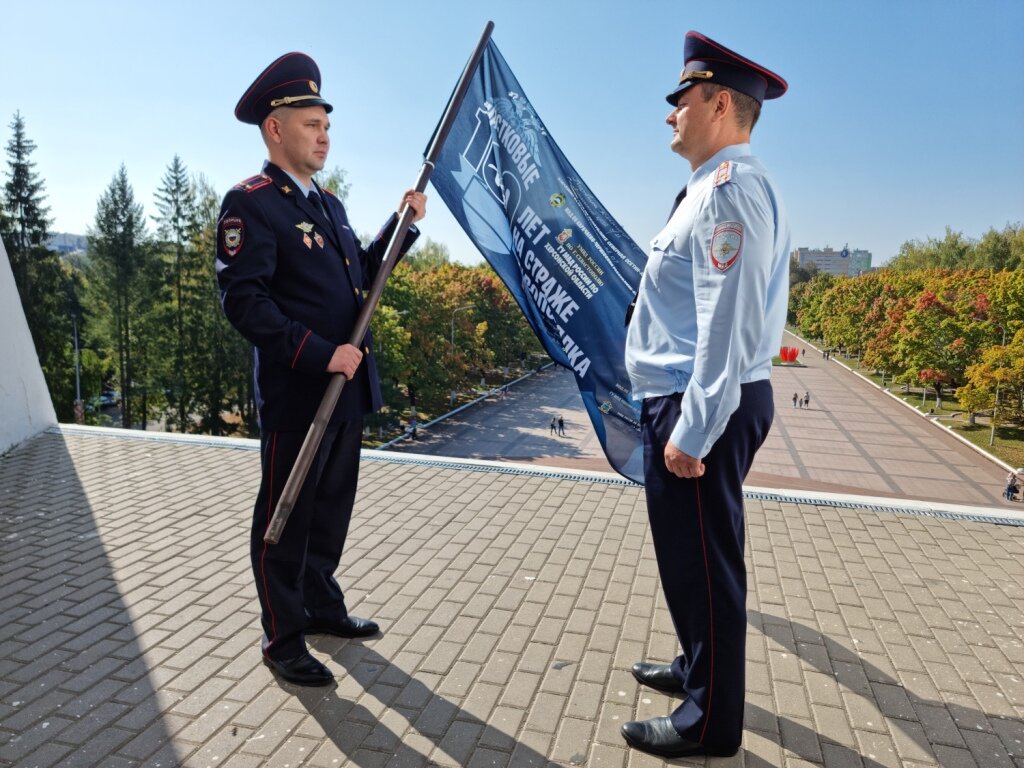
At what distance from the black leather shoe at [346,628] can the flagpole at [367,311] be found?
0.75 metres

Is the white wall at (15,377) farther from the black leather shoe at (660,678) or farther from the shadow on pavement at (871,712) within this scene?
the shadow on pavement at (871,712)

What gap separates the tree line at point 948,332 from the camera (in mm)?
30750

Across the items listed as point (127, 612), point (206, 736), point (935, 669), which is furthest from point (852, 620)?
point (127, 612)

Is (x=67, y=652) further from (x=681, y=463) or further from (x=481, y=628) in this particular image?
(x=681, y=463)

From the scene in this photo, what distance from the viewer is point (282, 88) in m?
2.79

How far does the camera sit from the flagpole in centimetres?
261

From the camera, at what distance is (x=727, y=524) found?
7.89 ft

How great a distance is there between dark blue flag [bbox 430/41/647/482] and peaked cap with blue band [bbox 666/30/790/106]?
3.74 feet

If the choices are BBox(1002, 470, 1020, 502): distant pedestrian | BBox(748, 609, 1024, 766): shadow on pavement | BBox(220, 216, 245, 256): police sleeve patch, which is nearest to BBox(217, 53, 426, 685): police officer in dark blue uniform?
BBox(220, 216, 245, 256): police sleeve patch

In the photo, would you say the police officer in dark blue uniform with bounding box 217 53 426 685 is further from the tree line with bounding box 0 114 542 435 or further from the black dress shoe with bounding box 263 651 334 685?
the tree line with bounding box 0 114 542 435

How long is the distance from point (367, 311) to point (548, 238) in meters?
1.05

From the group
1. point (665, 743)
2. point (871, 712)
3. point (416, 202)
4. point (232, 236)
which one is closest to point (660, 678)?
point (665, 743)

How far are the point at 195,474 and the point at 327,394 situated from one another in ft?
12.8

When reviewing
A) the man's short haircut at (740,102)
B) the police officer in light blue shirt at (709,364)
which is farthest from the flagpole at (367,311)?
the man's short haircut at (740,102)
